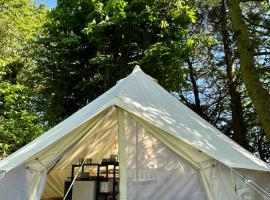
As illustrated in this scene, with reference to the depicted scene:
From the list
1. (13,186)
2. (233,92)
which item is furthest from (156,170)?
(233,92)

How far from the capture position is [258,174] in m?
4.64

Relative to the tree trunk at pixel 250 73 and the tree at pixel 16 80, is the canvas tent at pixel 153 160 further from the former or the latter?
the tree at pixel 16 80

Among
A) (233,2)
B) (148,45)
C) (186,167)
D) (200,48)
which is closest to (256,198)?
(186,167)

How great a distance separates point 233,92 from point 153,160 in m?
7.99

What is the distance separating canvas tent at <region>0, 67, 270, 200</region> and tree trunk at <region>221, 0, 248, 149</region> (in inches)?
262

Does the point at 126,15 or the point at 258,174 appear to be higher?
the point at 126,15

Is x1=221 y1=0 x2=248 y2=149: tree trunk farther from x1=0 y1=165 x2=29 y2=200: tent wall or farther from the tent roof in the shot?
x1=0 y1=165 x2=29 y2=200: tent wall

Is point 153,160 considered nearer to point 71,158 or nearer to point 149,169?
point 149,169

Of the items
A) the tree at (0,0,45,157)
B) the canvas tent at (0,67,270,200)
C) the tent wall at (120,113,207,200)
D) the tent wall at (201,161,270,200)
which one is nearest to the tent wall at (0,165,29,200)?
the canvas tent at (0,67,270,200)

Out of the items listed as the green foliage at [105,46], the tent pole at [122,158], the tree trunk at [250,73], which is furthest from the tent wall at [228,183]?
the green foliage at [105,46]

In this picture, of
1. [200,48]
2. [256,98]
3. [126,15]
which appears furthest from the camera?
[200,48]

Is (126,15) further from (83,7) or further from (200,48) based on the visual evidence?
(200,48)

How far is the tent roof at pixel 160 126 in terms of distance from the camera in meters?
4.32

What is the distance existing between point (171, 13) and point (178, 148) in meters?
6.10
